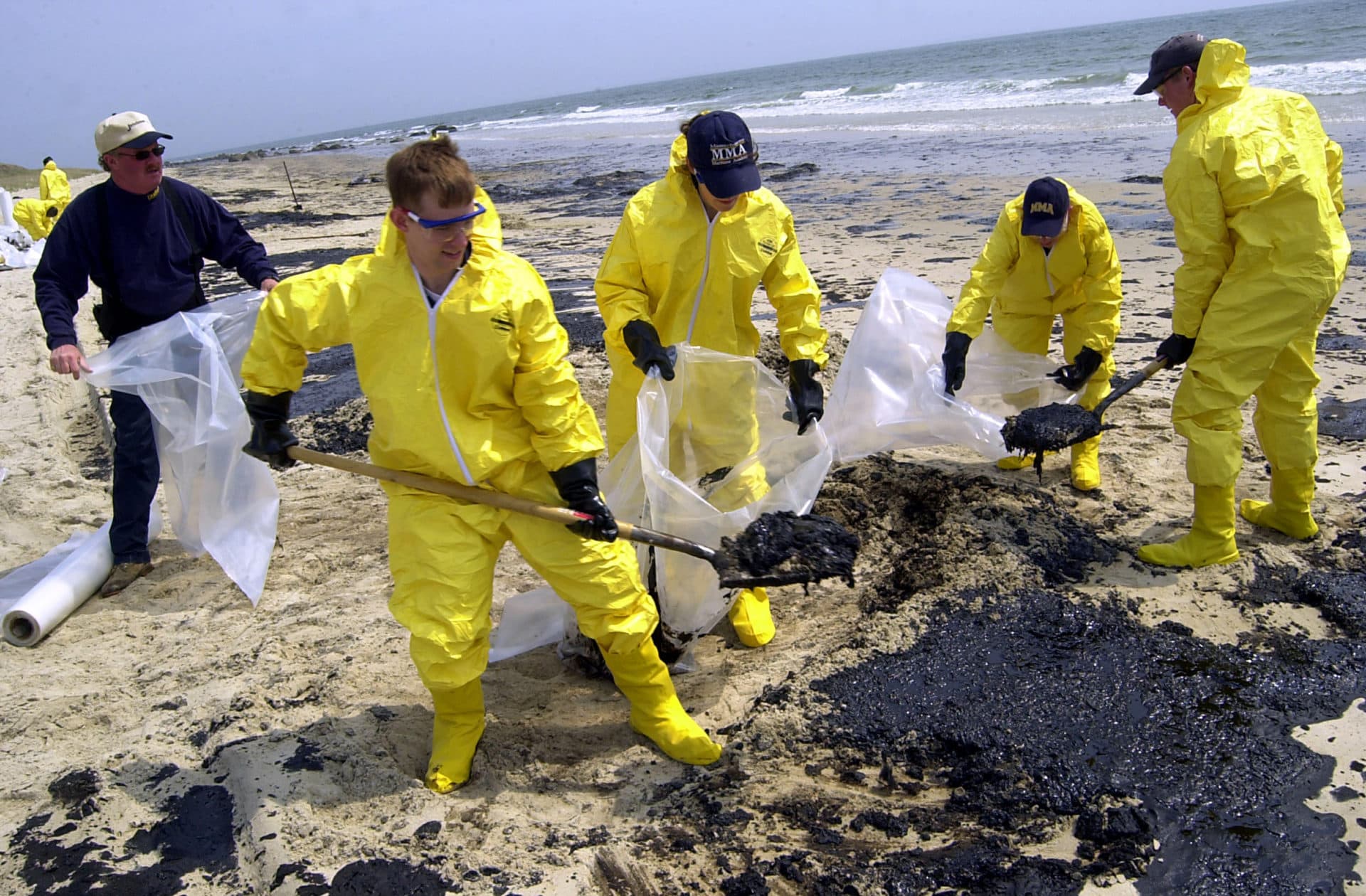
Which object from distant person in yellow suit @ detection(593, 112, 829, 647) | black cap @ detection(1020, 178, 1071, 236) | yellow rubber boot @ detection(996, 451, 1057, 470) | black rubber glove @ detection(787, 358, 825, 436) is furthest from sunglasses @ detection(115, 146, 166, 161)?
yellow rubber boot @ detection(996, 451, 1057, 470)

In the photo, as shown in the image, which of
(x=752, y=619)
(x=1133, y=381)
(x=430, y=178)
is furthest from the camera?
(x=1133, y=381)

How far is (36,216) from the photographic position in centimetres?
1206

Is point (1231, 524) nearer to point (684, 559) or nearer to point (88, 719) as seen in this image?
point (684, 559)

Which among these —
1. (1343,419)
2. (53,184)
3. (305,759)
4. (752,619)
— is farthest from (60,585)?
(53,184)

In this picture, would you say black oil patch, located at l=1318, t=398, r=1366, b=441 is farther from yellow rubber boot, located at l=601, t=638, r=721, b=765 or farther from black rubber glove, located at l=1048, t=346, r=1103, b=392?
yellow rubber boot, located at l=601, t=638, r=721, b=765

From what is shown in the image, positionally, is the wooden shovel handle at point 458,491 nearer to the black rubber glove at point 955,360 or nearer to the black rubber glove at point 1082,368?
the black rubber glove at point 955,360

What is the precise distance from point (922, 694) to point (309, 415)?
405 centimetres

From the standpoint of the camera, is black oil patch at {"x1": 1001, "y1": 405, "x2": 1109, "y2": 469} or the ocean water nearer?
black oil patch at {"x1": 1001, "y1": 405, "x2": 1109, "y2": 469}

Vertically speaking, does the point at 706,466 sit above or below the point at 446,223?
below

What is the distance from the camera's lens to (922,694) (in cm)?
272

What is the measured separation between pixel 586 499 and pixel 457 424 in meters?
0.37

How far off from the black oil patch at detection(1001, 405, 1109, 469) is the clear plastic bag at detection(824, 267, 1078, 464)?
208 millimetres

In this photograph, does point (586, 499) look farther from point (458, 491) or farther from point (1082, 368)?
point (1082, 368)

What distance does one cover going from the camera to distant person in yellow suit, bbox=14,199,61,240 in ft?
39.5
